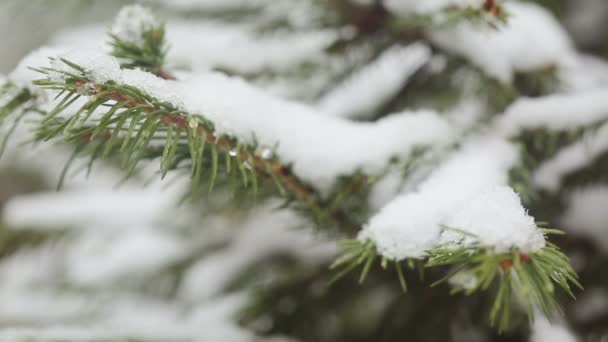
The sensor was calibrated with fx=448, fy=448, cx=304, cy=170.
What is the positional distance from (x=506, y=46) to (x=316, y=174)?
1.21 ft

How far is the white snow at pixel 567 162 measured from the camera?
0.67 meters

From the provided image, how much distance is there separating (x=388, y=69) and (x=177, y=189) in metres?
0.56

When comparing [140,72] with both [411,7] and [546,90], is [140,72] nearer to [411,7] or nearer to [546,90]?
[411,7]

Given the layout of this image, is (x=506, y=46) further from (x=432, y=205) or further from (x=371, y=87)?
(x=432, y=205)

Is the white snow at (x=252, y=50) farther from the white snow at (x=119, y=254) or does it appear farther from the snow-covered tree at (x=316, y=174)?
the white snow at (x=119, y=254)

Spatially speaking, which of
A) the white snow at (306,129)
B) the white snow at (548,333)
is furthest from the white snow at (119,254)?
the white snow at (548,333)

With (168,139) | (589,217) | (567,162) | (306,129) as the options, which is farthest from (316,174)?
(589,217)

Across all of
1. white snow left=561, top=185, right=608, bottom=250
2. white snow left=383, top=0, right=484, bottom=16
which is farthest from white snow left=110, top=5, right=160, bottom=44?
white snow left=561, top=185, right=608, bottom=250

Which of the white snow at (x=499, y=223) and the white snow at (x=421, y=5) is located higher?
the white snow at (x=421, y=5)

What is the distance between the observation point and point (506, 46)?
25.4 inches

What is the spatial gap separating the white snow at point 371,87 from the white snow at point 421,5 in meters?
0.06

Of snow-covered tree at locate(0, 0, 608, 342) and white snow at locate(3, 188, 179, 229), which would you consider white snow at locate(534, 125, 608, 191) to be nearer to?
snow-covered tree at locate(0, 0, 608, 342)

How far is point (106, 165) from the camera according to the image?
3.35ft

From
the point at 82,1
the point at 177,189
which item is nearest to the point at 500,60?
the point at 82,1
